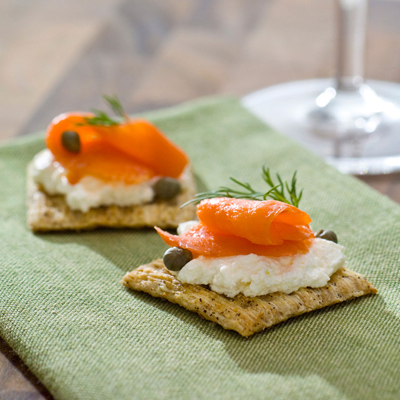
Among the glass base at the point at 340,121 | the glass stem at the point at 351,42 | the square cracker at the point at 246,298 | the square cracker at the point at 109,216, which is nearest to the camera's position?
the square cracker at the point at 246,298

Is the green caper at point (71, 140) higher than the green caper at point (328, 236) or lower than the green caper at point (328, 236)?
higher

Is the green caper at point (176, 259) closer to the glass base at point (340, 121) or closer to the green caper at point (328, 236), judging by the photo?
the green caper at point (328, 236)

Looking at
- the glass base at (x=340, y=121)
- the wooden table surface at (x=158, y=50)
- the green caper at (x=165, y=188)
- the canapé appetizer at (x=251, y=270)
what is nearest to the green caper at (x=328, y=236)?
the canapé appetizer at (x=251, y=270)

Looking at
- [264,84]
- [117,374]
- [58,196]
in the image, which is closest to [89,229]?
[58,196]

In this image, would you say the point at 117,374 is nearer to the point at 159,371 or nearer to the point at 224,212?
the point at 159,371

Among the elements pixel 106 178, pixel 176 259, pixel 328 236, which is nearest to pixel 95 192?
pixel 106 178

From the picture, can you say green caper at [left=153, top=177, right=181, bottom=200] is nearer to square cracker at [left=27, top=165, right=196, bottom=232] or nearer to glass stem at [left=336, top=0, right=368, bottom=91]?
square cracker at [left=27, top=165, right=196, bottom=232]
